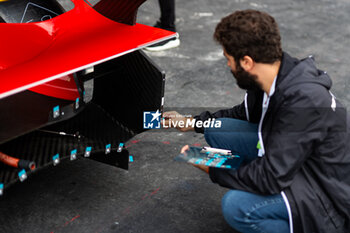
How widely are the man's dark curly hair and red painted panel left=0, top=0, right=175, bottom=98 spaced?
46cm

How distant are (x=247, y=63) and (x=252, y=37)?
118 mm

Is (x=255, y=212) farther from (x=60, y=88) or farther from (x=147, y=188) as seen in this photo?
(x=60, y=88)

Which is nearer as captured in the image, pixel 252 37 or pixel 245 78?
pixel 252 37

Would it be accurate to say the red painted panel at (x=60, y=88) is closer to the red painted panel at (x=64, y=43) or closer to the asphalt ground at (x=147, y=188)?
the red painted panel at (x=64, y=43)

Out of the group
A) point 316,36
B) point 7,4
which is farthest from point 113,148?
point 316,36

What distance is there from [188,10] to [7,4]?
9.51 ft

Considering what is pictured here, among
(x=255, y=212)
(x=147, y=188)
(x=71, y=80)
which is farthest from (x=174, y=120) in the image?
(x=255, y=212)

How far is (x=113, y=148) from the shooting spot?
2.45 metres

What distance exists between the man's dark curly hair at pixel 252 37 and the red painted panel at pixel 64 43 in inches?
18.1

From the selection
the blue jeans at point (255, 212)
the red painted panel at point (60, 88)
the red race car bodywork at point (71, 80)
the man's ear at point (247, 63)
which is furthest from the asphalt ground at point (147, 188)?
the man's ear at point (247, 63)

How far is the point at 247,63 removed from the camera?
6.40ft

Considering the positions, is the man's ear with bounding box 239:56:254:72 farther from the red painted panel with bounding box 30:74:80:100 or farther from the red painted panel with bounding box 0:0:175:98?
the red painted panel with bounding box 30:74:80:100

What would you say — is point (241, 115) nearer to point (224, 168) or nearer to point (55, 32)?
point (224, 168)

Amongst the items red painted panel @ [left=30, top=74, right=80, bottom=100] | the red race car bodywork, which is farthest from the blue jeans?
red painted panel @ [left=30, top=74, right=80, bottom=100]
